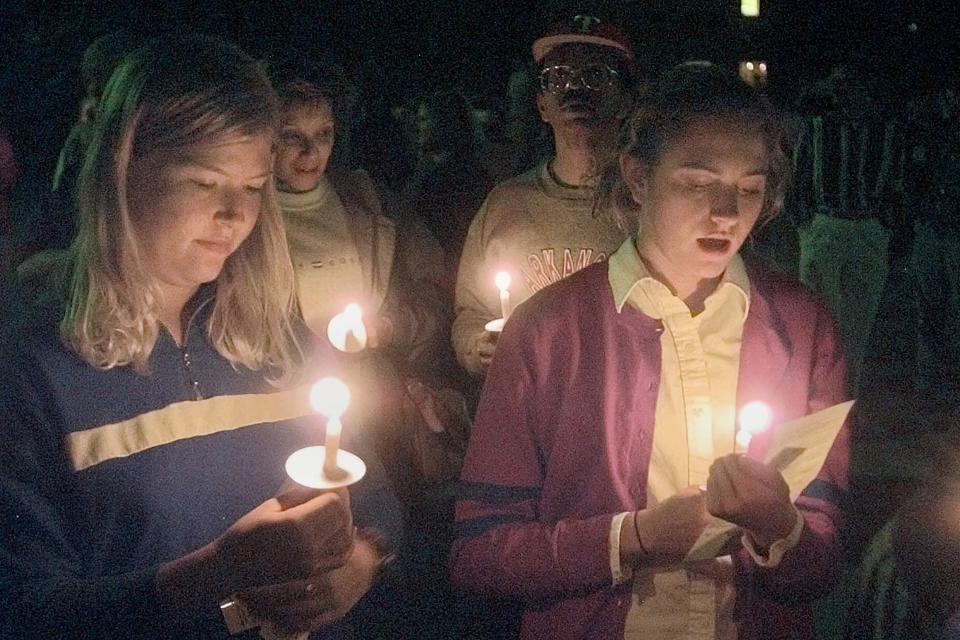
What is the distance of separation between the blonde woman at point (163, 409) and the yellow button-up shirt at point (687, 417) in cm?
70

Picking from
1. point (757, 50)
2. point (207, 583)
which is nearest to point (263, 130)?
point (207, 583)

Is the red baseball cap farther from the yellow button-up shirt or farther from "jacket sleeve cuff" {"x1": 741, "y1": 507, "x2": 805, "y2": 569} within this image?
"jacket sleeve cuff" {"x1": 741, "y1": 507, "x2": 805, "y2": 569}

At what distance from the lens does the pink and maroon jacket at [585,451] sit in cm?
222

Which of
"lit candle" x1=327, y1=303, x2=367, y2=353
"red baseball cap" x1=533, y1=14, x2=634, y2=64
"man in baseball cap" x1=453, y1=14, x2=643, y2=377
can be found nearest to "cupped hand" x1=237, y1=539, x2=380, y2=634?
"lit candle" x1=327, y1=303, x2=367, y2=353

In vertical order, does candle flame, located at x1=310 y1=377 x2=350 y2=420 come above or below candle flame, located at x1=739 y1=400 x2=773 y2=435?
above

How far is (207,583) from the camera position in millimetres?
1895

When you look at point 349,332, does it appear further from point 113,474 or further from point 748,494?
point 748,494

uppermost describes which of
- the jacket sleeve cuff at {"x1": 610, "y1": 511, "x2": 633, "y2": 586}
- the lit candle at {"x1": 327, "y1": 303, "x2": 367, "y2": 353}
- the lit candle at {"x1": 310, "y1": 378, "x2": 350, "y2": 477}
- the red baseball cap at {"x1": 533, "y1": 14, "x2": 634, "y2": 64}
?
the red baseball cap at {"x1": 533, "y1": 14, "x2": 634, "y2": 64}

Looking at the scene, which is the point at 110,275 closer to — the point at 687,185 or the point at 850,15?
the point at 687,185

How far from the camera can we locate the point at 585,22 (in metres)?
3.80

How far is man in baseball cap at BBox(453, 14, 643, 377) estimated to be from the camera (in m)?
3.66

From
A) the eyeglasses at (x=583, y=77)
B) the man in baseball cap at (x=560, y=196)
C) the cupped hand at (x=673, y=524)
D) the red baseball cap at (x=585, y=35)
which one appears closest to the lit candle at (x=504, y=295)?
the man in baseball cap at (x=560, y=196)

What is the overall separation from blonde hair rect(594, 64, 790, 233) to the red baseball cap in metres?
1.26

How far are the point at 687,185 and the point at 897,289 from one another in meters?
9.33
